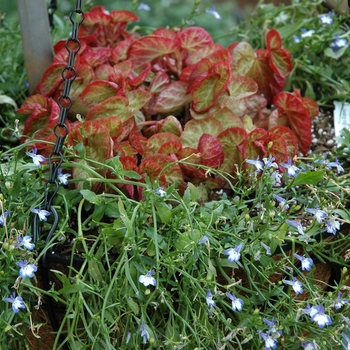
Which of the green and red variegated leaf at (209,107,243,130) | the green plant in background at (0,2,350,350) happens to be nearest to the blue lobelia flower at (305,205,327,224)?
the green plant in background at (0,2,350,350)

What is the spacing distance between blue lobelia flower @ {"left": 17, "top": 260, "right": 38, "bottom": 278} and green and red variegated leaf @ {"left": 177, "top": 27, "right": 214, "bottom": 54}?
715mm

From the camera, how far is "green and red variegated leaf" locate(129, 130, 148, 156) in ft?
4.07

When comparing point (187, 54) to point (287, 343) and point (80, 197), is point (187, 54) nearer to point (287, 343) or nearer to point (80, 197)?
point (80, 197)

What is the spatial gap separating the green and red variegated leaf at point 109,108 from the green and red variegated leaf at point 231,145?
20 cm

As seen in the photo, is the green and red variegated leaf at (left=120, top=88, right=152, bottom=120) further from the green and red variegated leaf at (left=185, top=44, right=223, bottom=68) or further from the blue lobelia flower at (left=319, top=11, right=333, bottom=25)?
the blue lobelia flower at (left=319, top=11, right=333, bottom=25)

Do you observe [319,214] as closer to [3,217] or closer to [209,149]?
[209,149]

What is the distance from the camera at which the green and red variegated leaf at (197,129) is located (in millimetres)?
1267

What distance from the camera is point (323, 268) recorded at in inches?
43.8

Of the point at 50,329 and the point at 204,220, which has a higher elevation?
the point at 204,220

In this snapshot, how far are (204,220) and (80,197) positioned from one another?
213 millimetres

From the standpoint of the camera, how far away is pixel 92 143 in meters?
1.16

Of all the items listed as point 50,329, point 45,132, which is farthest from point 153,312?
point 45,132

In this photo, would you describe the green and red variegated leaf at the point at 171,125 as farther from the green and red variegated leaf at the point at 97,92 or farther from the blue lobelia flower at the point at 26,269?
the blue lobelia flower at the point at 26,269

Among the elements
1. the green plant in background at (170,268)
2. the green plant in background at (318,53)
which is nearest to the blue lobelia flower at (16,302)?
the green plant in background at (170,268)
